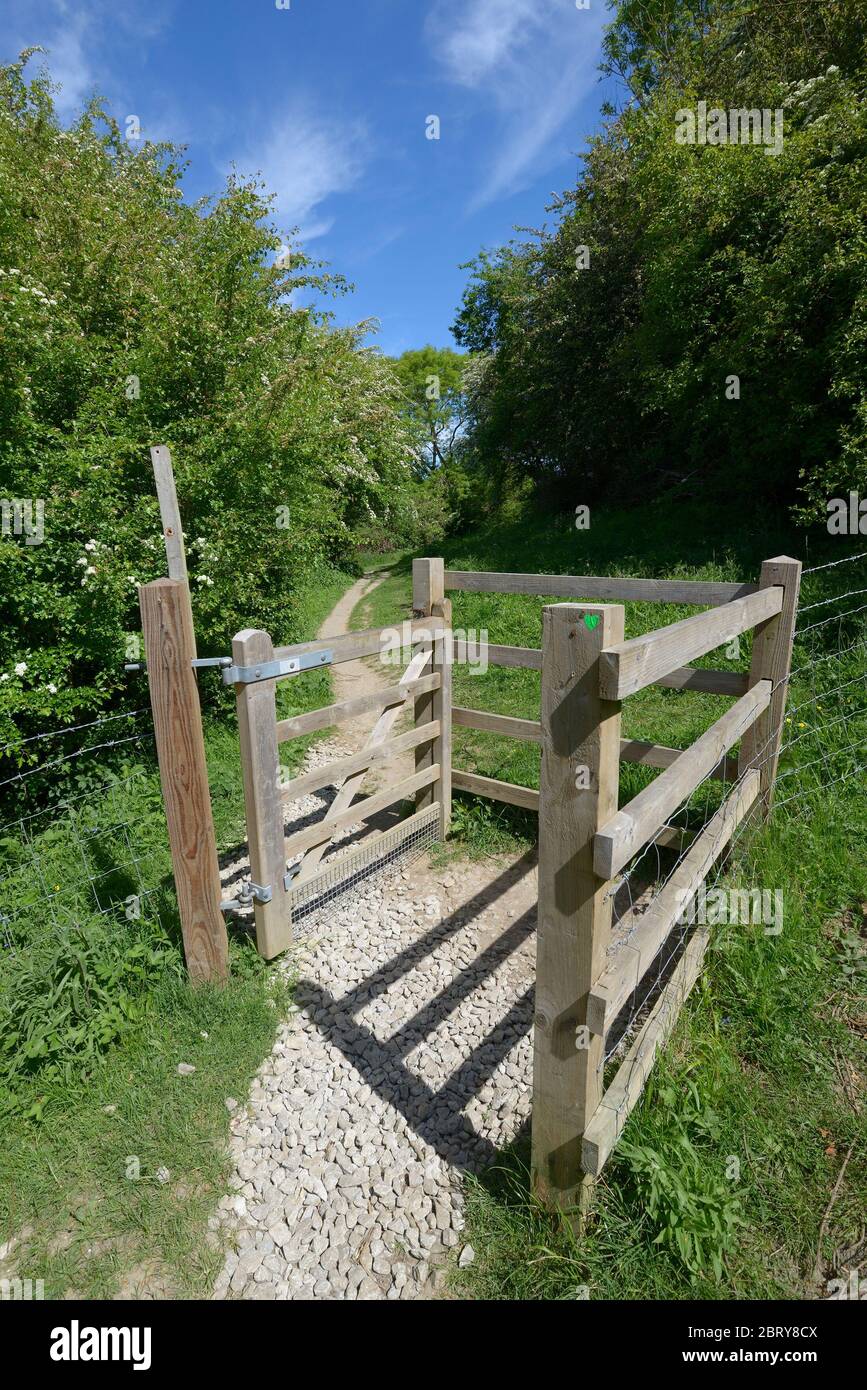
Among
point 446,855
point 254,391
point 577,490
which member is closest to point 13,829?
point 446,855

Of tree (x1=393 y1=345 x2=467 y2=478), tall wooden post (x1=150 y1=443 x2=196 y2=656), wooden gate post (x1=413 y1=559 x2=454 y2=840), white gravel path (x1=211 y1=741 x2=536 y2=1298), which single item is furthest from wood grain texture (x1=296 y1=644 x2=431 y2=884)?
tree (x1=393 y1=345 x2=467 y2=478)

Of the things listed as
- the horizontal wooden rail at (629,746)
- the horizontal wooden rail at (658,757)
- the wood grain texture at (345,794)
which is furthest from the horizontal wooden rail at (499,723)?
the horizontal wooden rail at (658,757)

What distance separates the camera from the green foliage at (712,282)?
→ 8047 millimetres

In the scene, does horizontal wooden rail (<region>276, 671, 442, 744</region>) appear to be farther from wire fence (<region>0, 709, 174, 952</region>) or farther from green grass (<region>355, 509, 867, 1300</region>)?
green grass (<region>355, 509, 867, 1300</region>)

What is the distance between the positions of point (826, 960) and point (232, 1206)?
9.11ft

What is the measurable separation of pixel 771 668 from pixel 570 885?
8.32ft

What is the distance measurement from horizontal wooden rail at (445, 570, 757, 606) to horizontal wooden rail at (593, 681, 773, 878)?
1026 millimetres

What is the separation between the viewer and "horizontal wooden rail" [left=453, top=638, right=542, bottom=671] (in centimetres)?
440

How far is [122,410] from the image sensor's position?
6.29 m

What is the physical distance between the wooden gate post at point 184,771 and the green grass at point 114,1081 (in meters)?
0.22

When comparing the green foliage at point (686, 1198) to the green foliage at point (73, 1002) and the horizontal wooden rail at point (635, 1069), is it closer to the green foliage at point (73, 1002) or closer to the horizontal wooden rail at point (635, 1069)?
the horizontal wooden rail at point (635, 1069)

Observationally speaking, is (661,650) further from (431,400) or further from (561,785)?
(431,400)

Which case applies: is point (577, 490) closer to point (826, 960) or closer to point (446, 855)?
point (446, 855)
